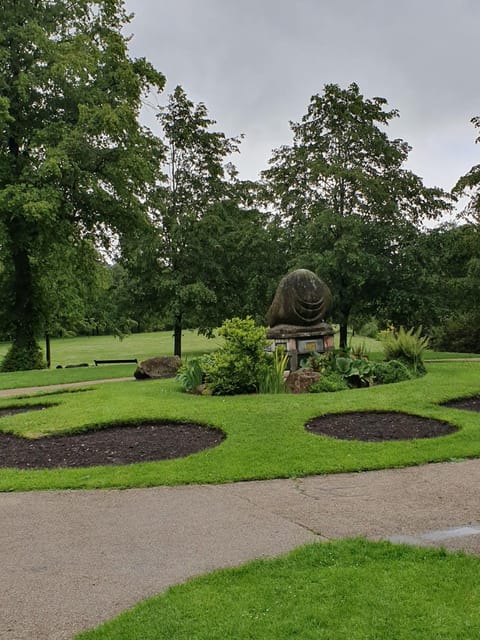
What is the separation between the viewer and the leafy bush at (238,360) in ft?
36.4

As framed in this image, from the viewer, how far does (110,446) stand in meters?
7.70

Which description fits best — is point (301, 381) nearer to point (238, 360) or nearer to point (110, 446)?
point (238, 360)

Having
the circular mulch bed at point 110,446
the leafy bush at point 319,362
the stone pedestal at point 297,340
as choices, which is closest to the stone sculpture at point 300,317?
the stone pedestal at point 297,340

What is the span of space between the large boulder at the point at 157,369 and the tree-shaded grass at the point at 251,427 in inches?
57.1

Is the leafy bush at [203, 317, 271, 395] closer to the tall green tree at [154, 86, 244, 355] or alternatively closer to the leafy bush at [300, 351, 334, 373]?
the leafy bush at [300, 351, 334, 373]

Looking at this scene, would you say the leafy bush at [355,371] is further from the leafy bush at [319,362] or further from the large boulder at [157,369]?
the large boulder at [157,369]

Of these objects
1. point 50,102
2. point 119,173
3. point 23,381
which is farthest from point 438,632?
point 50,102

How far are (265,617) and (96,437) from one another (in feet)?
18.9

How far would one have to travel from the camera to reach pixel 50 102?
65.0 feet

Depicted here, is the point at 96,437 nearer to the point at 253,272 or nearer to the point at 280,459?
the point at 280,459

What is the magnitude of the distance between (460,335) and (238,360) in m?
22.6

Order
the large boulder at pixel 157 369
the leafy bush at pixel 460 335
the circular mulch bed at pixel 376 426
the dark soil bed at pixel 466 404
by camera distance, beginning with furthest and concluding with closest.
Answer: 1. the leafy bush at pixel 460 335
2. the large boulder at pixel 157 369
3. the dark soil bed at pixel 466 404
4. the circular mulch bed at pixel 376 426

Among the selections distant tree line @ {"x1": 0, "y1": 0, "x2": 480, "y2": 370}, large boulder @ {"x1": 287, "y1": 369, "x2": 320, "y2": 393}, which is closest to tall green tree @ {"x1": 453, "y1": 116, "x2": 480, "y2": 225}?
distant tree line @ {"x1": 0, "y1": 0, "x2": 480, "y2": 370}

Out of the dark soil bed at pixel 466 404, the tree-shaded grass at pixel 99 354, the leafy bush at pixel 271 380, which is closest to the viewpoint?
the dark soil bed at pixel 466 404
